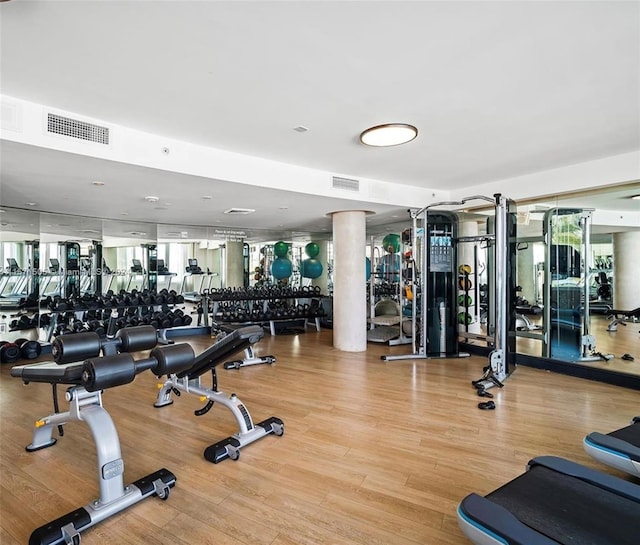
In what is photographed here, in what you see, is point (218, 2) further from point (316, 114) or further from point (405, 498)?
point (405, 498)

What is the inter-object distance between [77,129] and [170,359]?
2.05 meters

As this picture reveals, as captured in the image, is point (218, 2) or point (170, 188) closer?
point (218, 2)

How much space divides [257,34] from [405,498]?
2.63 metres

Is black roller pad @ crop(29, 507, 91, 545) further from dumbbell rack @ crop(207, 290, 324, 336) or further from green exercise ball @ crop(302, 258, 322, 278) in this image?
green exercise ball @ crop(302, 258, 322, 278)

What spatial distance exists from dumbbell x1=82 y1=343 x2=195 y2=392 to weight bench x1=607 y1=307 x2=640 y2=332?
4721mm

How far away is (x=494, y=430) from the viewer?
2.78m

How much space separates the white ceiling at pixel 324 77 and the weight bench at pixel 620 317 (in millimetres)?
1352

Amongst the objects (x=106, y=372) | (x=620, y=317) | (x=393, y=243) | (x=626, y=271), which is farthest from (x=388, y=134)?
(x=393, y=243)

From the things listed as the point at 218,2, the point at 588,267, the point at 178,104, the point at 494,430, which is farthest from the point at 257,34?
the point at 588,267

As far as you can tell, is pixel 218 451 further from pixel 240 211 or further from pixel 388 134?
pixel 240 211

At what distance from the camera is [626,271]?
13.4 feet

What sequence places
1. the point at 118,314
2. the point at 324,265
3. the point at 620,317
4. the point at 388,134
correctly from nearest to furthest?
the point at 388,134 < the point at 620,317 < the point at 118,314 < the point at 324,265

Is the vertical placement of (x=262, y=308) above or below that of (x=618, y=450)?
above

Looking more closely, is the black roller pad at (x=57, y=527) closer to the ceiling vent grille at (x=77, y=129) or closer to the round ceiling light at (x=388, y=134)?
the ceiling vent grille at (x=77, y=129)
